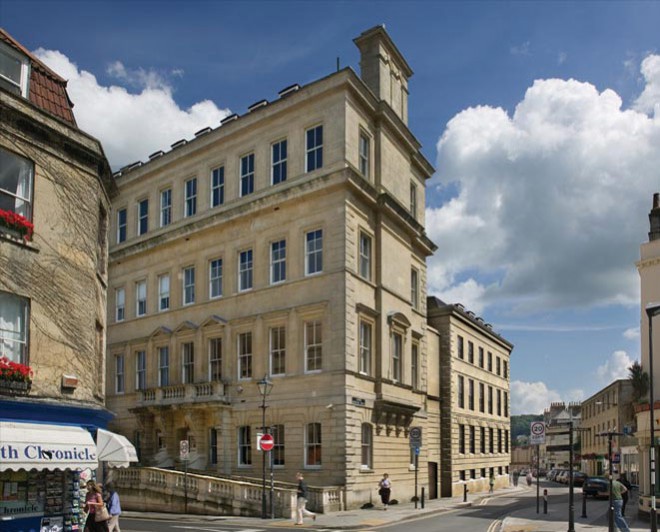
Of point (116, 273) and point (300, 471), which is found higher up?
point (116, 273)

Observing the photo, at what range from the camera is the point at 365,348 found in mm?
35812

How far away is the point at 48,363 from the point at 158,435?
2584 cm

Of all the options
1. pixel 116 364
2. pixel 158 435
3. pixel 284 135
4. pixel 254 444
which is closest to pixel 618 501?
pixel 254 444

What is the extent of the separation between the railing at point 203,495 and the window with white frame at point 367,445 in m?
3.18

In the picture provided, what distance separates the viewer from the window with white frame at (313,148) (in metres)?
36.2

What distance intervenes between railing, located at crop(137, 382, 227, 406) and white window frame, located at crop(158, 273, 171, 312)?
5.21 metres

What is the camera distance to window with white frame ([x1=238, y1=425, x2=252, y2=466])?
36.5 meters

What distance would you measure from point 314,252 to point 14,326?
20.7 metres

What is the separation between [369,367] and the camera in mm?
35812

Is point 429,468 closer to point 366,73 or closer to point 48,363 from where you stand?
point 366,73

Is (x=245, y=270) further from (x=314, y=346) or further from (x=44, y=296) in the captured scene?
(x=44, y=296)

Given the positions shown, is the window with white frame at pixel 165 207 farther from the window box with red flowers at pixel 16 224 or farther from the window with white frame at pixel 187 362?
the window box with red flowers at pixel 16 224

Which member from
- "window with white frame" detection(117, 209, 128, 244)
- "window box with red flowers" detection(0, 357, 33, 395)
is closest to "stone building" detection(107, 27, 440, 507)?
"window with white frame" detection(117, 209, 128, 244)

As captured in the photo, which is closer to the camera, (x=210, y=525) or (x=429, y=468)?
(x=210, y=525)
